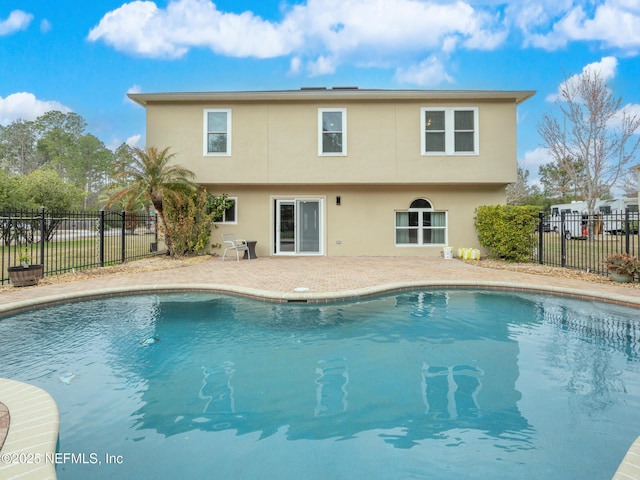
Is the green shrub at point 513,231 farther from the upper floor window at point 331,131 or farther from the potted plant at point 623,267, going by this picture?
the upper floor window at point 331,131

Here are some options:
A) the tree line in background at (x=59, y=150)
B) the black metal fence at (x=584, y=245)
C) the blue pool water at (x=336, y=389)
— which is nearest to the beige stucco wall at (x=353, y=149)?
the black metal fence at (x=584, y=245)

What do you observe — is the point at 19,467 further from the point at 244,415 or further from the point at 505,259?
the point at 505,259

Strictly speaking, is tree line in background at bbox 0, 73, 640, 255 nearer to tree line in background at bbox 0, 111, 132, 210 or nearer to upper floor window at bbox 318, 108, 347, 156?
upper floor window at bbox 318, 108, 347, 156

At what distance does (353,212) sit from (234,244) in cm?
508

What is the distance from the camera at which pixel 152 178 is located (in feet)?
43.9

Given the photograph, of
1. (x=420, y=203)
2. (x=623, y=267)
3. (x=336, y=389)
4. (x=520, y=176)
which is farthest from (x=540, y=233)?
(x=520, y=176)

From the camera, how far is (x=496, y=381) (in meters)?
4.42

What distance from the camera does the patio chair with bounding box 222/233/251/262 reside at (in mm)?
14305

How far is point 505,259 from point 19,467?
47.1 feet

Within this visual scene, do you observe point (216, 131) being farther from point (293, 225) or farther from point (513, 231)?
point (513, 231)

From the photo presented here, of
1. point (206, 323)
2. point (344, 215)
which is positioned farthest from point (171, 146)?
point (206, 323)

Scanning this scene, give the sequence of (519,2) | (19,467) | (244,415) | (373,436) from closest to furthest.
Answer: (19,467), (373,436), (244,415), (519,2)

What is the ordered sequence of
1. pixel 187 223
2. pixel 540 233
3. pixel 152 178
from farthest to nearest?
pixel 187 223, pixel 152 178, pixel 540 233

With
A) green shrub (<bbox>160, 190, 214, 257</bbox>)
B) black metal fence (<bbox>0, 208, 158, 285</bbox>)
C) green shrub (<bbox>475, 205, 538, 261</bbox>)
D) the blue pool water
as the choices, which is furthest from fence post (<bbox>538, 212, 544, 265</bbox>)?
black metal fence (<bbox>0, 208, 158, 285</bbox>)
